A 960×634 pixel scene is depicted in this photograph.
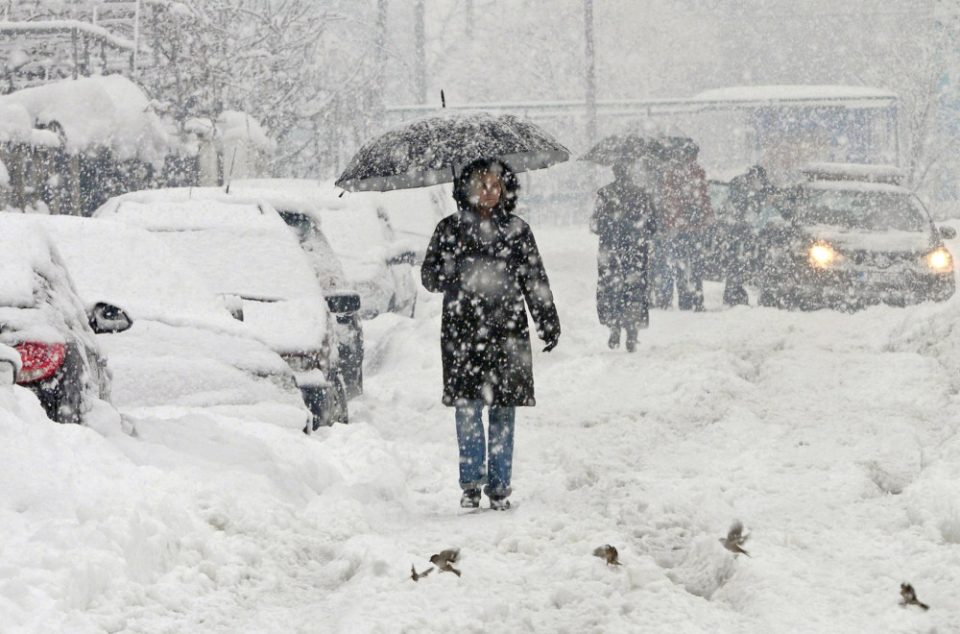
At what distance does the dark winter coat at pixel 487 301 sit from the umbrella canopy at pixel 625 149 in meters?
9.14

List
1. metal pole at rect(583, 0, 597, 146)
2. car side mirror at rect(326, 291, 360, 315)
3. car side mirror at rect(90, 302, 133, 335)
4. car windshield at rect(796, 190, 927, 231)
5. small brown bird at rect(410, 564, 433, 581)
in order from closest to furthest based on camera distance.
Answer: small brown bird at rect(410, 564, 433, 581)
car side mirror at rect(90, 302, 133, 335)
car side mirror at rect(326, 291, 360, 315)
car windshield at rect(796, 190, 927, 231)
metal pole at rect(583, 0, 597, 146)

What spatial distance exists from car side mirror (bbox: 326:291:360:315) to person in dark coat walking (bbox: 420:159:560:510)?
254 centimetres

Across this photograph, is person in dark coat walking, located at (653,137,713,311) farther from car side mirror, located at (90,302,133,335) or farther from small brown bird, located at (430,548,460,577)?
small brown bird, located at (430,548,460,577)

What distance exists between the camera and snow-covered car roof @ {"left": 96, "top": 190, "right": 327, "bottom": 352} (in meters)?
9.38

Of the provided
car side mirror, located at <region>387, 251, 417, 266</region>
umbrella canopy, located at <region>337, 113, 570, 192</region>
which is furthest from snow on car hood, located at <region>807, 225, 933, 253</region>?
umbrella canopy, located at <region>337, 113, 570, 192</region>

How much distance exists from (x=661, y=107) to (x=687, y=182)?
92.9 feet

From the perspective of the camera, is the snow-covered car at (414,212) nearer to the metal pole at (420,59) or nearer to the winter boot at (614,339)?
the winter boot at (614,339)

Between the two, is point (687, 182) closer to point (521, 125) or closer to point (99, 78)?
point (99, 78)

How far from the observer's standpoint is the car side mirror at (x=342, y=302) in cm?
988

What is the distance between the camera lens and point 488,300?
7.35 meters

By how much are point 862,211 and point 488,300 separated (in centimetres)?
1114

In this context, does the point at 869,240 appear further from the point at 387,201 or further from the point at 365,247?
the point at 365,247

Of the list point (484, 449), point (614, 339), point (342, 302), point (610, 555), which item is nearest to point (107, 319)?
point (484, 449)

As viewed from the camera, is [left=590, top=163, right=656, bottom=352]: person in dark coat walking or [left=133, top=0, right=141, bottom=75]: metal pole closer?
[left=590, top=163, right=656, bottom=352]: person in dark coat walking
